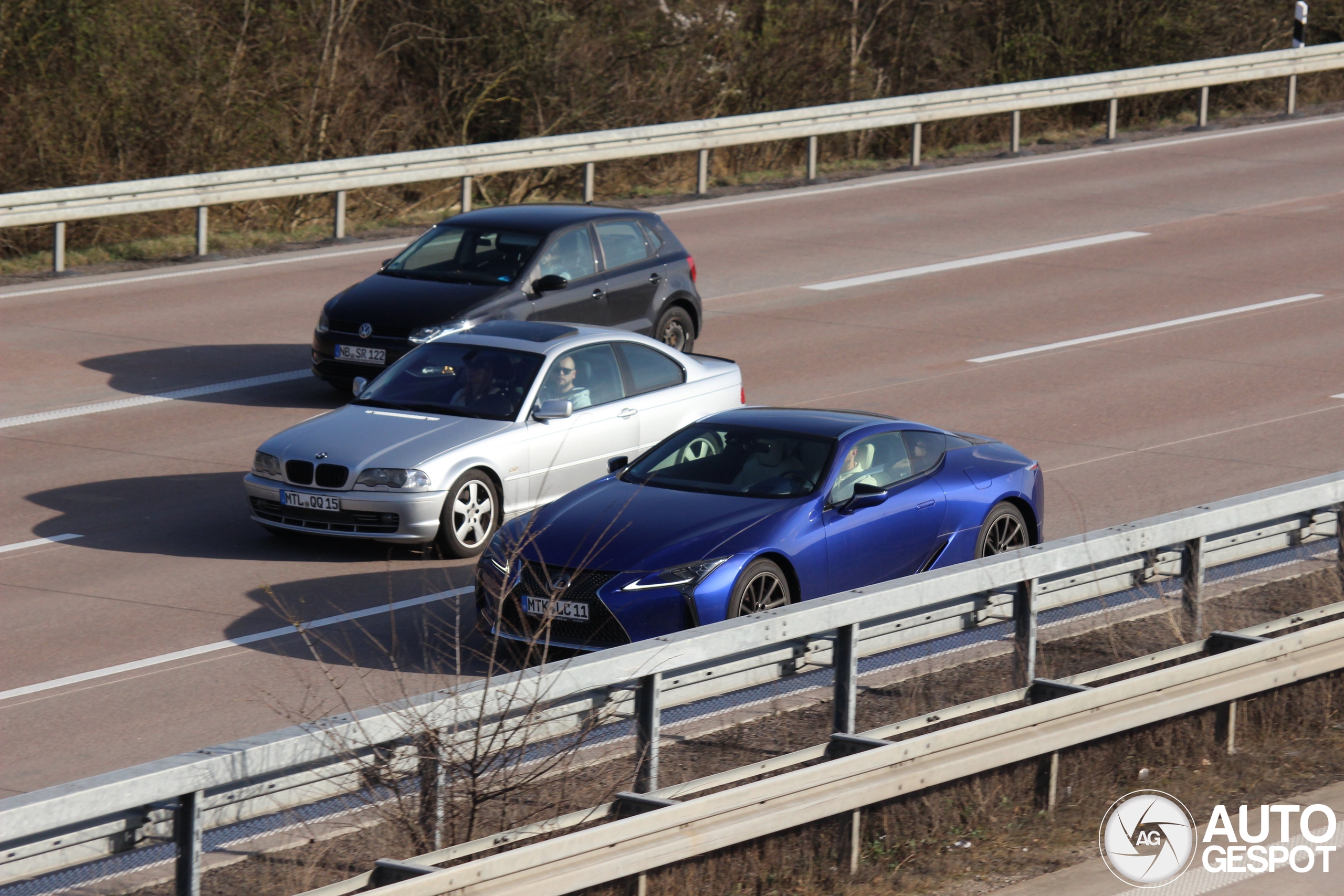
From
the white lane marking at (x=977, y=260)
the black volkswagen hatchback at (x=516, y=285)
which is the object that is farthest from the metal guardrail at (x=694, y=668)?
the white lane marking at (x=977, y=260)

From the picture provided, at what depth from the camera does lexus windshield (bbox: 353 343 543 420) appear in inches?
516

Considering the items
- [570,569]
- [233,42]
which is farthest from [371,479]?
[233,42]

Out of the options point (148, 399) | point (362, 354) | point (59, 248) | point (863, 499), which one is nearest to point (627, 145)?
point (59, 248)

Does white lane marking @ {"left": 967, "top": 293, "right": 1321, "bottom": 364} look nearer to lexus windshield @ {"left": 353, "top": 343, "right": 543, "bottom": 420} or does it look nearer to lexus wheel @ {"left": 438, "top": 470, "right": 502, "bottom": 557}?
lexus windshield @ {"left": 353, "top": 343, "right": 543, "bottom": 420}

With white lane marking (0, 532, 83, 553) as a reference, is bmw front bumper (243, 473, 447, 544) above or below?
above

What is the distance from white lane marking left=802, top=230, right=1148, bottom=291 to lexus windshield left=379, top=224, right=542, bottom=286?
→ 17.6 feet

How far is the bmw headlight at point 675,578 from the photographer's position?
9703 mm

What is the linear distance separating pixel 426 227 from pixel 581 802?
18571 mm

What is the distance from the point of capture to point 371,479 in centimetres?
1220

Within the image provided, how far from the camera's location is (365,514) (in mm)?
12219

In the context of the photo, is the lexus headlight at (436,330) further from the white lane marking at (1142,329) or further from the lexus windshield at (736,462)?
the white lane marking at (1142,329)

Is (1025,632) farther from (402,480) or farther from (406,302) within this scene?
(406,302)

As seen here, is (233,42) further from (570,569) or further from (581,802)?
(581,802)

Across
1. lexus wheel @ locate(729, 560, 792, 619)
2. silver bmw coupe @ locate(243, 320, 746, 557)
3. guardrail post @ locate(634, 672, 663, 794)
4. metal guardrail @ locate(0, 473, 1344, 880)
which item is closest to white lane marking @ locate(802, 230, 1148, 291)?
silver bmw coupe @ locate(243, 320, 746, 557)
